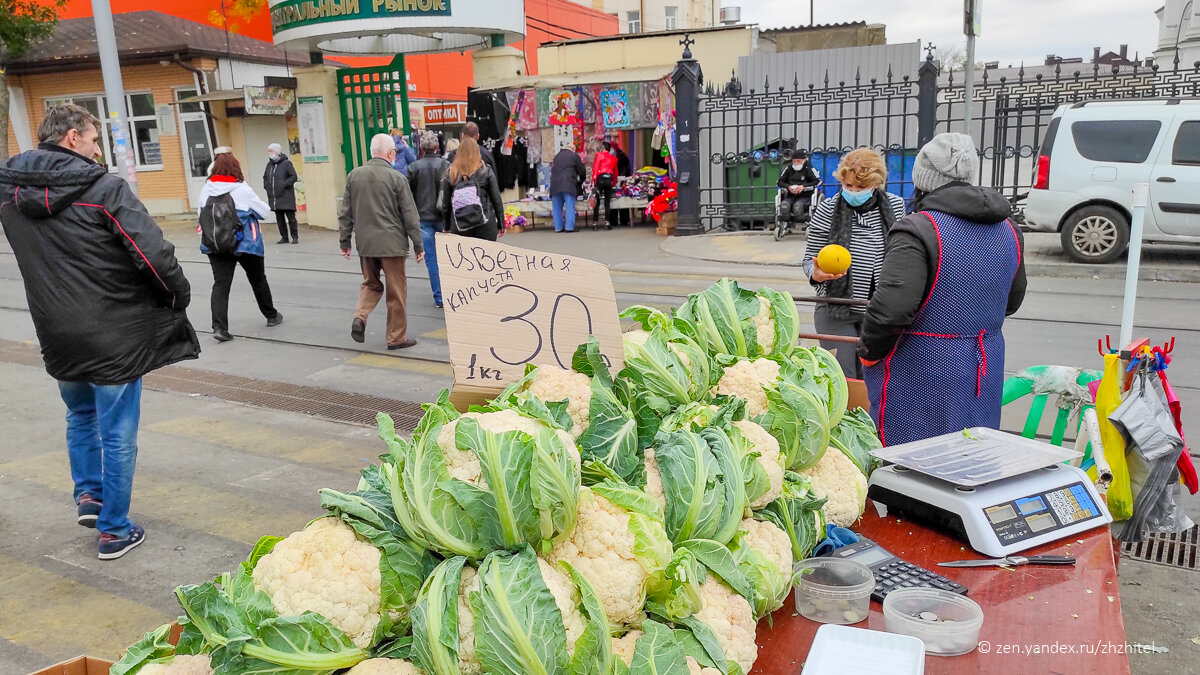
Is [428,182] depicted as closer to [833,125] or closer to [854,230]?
[854,230]

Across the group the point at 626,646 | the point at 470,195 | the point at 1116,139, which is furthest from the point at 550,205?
the point at 626,646

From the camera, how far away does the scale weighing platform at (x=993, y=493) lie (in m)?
2.48

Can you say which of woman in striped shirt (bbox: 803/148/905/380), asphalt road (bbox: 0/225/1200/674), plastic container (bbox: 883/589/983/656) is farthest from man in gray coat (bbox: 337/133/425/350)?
plastic container (bbox: 883/589/983/656)

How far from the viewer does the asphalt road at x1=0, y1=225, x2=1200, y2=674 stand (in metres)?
3.93

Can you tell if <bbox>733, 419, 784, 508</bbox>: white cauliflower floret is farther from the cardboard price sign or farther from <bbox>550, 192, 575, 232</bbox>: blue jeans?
<bbox>550, 192, 575, 232</bbox>: blue jeans

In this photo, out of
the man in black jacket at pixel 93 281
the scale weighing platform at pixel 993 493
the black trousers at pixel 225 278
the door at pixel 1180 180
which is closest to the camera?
the scale weighing platform at pixel 993 493

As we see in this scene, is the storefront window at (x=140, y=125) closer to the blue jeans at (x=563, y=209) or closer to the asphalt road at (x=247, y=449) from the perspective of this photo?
the asphalt road at (x=247, y=449)

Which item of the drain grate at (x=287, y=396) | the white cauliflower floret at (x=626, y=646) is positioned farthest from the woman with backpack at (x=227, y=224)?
the white cauliflower floret at (x=626, y=646)

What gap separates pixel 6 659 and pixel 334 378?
172 inches

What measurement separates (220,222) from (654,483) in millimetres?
7944

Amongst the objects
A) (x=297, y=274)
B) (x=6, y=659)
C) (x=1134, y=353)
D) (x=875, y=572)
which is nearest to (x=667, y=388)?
(x=875, y=572)

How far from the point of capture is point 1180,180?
11047mm

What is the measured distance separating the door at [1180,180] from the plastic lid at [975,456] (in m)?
10.3

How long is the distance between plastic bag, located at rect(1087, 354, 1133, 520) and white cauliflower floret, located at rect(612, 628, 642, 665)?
8.56 feet
